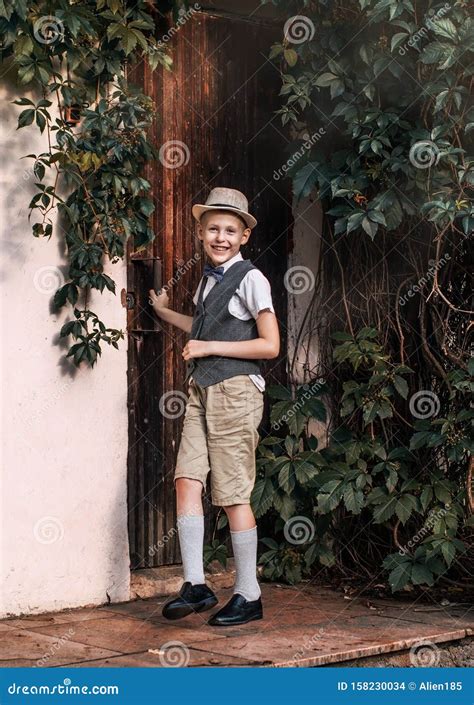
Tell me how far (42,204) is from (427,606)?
257 centimetres

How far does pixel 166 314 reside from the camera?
5.43 meters

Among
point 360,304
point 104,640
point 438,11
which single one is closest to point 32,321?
point 104,640

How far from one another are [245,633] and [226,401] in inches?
37.4

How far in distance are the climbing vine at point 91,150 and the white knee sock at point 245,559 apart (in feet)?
3.34

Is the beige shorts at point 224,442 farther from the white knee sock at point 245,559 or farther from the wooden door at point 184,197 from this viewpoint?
the wooden door at point 184,197

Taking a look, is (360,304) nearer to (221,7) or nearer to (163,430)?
(163,430)

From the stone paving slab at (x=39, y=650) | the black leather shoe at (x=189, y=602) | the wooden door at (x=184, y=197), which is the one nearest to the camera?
the stone paving slab at (x=39, y=650)

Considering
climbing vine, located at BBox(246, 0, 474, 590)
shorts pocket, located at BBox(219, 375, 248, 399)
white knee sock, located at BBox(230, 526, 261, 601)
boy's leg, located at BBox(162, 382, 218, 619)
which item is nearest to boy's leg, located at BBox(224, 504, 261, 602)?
white knee sock, located at BBox(230, 526, 261, 601)

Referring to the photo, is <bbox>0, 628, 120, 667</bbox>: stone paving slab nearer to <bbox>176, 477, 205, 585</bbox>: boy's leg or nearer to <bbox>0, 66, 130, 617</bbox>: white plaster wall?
<bbox>0, 66, 130, 617</bbox>: white plaster wall

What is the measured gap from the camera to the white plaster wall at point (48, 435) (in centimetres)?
510

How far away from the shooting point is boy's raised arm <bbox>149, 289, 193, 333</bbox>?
5371mm

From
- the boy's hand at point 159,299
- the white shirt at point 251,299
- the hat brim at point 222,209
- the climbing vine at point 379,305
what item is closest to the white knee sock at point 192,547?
the white shirt at point 251,299

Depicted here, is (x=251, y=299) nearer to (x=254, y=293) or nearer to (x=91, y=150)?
(x=254, y=293)

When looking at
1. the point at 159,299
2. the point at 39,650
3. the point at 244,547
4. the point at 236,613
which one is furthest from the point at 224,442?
the point at 39,650
